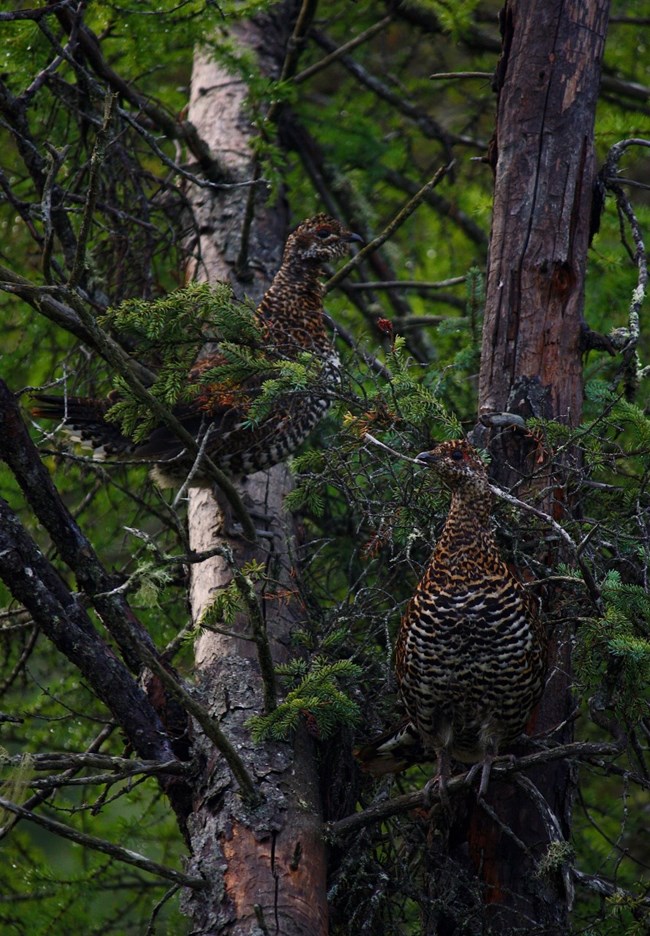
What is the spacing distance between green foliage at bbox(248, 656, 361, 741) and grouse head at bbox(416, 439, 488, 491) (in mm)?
765

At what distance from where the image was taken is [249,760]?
161 inches

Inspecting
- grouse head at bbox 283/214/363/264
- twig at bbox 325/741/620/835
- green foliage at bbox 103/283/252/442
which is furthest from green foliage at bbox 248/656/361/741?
grouse head at bbox 283/214/363/264

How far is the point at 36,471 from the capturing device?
151 inches

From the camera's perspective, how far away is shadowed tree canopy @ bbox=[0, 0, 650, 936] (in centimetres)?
380

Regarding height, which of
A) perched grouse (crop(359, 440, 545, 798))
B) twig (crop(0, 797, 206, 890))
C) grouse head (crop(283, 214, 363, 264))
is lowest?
twig (crop(0, 797, 206, 890))

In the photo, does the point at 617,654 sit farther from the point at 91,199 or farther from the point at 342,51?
the point at 342,51

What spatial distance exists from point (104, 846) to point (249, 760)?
0.90 meters

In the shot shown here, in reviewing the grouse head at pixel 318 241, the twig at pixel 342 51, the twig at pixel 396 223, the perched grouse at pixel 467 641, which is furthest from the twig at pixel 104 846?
the twig at pixel 342 51

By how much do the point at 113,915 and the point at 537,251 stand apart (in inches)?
154

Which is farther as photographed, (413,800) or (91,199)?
(413,800)

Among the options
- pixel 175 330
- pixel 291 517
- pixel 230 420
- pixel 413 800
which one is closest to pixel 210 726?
pixel 413 800

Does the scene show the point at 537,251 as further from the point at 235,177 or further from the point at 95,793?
the point at 95,793

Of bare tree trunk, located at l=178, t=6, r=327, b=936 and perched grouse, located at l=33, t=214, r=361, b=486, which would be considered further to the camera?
perched grouse, located at l=33, t=214, r=361, b=486

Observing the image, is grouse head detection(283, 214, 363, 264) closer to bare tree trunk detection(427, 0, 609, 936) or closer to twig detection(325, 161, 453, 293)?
twig detection(325, 161, 453, 293)
